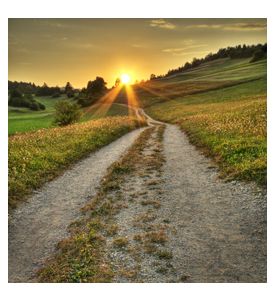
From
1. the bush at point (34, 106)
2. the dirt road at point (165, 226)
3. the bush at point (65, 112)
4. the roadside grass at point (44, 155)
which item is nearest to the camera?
the dirt road at point (165, 226)

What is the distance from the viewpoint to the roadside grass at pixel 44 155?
1658 centimetres

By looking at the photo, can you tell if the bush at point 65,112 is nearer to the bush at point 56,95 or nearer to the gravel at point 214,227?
the gravel at point 214,227

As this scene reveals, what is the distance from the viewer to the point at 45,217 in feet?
44.2

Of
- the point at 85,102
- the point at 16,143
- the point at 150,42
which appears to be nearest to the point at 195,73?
the point at 85,102

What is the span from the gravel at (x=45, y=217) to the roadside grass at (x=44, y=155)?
0.57 m

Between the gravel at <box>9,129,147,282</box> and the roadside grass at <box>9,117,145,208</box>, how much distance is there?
0.57 m

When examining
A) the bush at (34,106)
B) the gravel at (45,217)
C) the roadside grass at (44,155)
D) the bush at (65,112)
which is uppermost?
the bush at (34,106)

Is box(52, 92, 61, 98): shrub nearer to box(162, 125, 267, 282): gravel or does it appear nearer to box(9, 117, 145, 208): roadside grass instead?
box(9, 117, 145, 208): roadside grass

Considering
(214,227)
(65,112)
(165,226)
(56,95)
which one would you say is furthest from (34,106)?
(214,227)

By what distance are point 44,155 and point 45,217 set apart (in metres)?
8.73

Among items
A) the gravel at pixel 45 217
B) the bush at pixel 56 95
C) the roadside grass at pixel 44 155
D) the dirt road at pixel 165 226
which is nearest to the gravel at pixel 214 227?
the dirt road at pixel 165 226

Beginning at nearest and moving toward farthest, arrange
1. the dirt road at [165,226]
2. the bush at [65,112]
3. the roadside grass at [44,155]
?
the dirt road at [165,226]
the roadside grass at [44,155]
the bush at [65,112]
